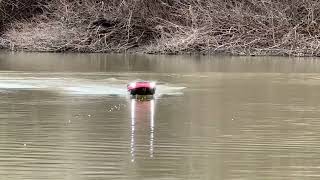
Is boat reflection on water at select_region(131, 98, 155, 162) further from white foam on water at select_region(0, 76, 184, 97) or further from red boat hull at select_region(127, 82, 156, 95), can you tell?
white foam on water at select_region(0, 76, 184, 97)

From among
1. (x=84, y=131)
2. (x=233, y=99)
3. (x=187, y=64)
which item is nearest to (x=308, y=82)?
(x=233, y=99)

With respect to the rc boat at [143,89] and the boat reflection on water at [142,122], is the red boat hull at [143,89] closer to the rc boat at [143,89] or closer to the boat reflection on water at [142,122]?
the rc boat at [143,89]

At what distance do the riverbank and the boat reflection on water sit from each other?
47.7ft

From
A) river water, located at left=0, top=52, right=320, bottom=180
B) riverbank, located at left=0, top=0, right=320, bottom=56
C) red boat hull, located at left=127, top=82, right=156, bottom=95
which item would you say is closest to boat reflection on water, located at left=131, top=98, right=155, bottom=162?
river water, located at left=0, top=52, right=320, bottom=180

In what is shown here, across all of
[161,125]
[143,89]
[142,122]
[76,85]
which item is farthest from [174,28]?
[161,125]

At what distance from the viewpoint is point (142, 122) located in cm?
1154

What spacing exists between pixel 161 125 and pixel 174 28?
62.8 ft

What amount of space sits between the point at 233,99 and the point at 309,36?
14.6 meters

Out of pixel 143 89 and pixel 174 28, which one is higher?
pixel 174 28

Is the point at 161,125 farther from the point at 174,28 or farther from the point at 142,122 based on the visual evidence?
the point at 174,28

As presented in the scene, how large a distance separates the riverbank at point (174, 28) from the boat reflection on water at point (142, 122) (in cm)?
1454

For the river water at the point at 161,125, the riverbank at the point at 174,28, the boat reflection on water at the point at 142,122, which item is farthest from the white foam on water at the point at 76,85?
the riverbank at the point at 174,28

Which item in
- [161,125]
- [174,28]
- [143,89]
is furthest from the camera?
[174,28]

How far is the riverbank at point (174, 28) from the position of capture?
28.9 metres
